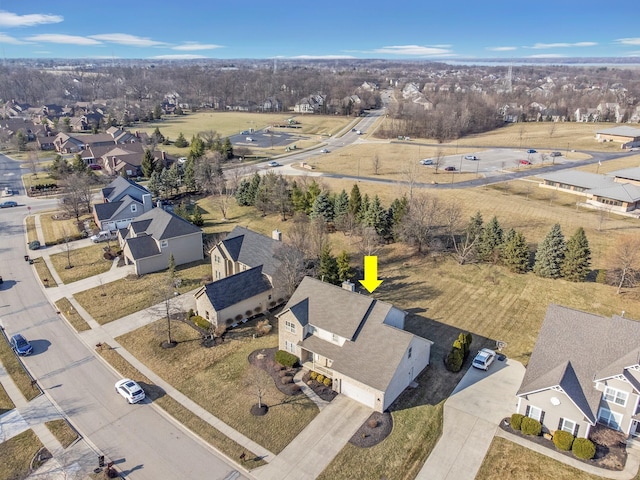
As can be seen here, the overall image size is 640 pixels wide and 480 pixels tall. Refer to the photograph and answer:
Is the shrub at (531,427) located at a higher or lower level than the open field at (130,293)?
lower

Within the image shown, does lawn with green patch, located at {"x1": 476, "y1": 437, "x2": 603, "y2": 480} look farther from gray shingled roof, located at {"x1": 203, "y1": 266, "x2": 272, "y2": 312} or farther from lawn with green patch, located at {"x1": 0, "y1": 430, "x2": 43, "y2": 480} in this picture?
lawn with green patch, located at {"x1": 0, "y1": 430, "x2": 43, "y2": 480}

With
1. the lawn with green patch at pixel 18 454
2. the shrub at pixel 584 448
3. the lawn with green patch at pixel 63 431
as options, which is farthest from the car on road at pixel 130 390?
the shrub at pixel 584 448

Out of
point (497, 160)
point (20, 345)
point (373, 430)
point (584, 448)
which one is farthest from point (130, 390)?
point (497, 160)

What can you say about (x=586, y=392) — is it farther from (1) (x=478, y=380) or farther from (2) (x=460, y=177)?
(2) (x=460, y=177)

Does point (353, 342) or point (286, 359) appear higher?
point (353, 342)

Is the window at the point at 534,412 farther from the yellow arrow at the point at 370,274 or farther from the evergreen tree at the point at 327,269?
the evergreen tree at the point at 327,269

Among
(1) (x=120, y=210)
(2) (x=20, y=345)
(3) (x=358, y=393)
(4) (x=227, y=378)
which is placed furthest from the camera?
(1) (x=120, y=210)

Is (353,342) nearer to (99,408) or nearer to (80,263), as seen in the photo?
(99,408)
